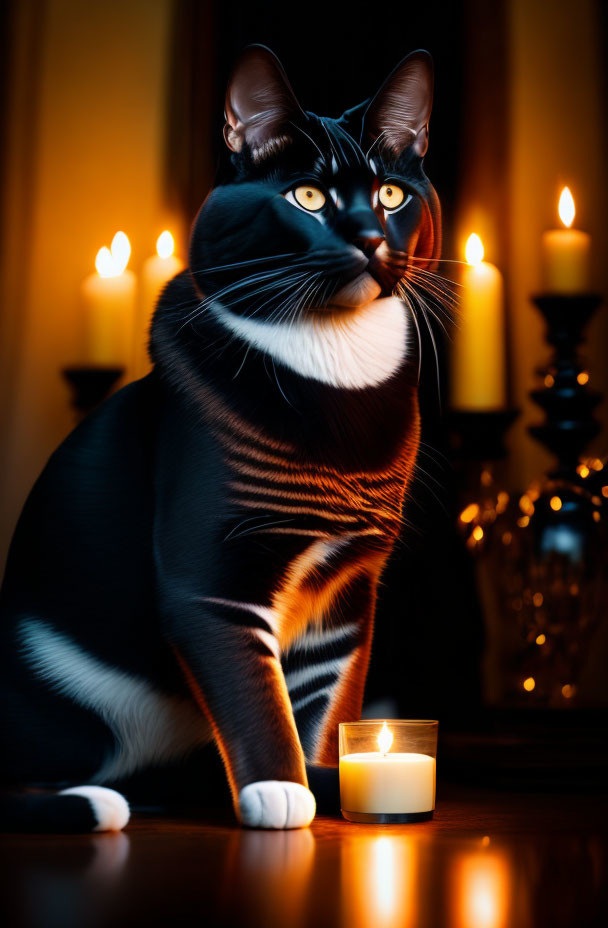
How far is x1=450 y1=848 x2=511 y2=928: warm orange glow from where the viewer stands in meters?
0.44

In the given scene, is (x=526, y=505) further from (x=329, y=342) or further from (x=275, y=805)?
(x=275, y=805)

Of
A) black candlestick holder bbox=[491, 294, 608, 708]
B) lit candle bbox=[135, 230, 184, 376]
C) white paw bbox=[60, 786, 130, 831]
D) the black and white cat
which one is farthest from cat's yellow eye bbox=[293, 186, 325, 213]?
white paw bbox=[60, 786, 130, 831]

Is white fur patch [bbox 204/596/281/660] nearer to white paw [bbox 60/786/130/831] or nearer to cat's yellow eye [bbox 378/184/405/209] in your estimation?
white paw [bbox 60/786/130/831]

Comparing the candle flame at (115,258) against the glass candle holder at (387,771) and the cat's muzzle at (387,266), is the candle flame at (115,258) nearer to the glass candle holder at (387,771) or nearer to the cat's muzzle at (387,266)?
the cat's muzzle at (387,266)

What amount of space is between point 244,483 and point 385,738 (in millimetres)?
196

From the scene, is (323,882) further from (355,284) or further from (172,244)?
(172,244)

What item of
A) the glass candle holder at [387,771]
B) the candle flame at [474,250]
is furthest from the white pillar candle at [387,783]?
the candle flame at [474,250]

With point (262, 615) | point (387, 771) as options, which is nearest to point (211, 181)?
point (262, 615)

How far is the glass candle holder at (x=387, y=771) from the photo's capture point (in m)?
0.64

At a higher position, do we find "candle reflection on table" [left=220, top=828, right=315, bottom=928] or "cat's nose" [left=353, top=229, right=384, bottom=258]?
"cat's nose" [left=353, top=229, right=384, bottom=258]

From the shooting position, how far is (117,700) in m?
0.72

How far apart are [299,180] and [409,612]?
0.42m

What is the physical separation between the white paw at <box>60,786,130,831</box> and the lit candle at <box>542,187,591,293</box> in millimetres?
600

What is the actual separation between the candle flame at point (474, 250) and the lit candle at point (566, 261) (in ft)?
0.22
